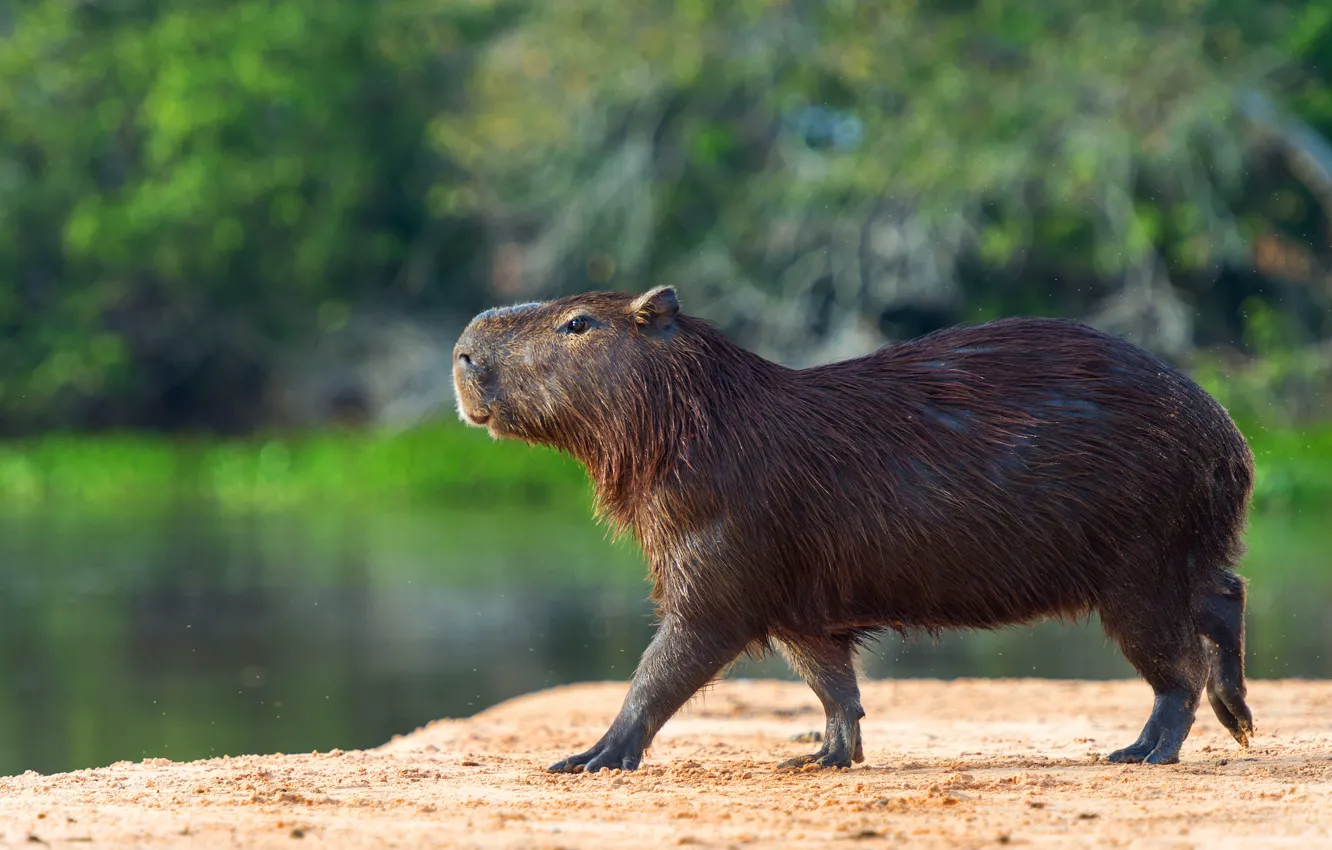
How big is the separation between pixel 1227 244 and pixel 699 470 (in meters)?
14.8

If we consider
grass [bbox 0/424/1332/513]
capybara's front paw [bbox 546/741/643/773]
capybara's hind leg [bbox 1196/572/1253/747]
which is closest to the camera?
capybara's front paw [bbox 546/741/643/773]

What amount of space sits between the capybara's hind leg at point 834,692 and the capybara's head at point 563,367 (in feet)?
2.97

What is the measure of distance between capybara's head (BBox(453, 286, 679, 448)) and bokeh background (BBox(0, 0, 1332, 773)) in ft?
14.8

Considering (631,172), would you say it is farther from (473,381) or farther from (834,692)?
(834,692)

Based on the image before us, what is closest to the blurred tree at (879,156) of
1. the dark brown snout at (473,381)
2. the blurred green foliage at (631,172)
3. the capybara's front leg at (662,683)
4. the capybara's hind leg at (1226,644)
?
the blurred green foliage at (631,172)

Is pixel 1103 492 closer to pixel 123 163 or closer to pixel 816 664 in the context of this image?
pixel 816 664

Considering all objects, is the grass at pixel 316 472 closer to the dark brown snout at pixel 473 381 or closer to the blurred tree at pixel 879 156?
the blurred tree at pixel 879 156

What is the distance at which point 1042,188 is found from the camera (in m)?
20.8

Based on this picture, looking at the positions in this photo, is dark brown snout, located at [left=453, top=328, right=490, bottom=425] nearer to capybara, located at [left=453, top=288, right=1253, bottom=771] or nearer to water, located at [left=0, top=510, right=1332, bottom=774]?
capybara, located at [left=453, top=288, right=1253, bottom=771]

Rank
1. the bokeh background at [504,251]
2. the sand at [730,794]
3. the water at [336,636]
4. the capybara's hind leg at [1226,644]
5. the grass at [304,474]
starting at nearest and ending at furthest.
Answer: the sand at [730,794], the capybara's hind leg at [1226,644], the water at [336,636], the bokeh background at [504,251], the grass at [304,474]

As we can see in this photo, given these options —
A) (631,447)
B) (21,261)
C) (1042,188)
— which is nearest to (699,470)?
(631,447)

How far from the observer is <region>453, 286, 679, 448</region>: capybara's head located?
17.8 ft

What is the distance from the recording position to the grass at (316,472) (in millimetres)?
20719

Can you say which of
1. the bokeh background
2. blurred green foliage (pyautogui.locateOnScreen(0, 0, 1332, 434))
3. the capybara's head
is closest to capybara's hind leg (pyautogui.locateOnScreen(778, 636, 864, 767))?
the capybara's head
